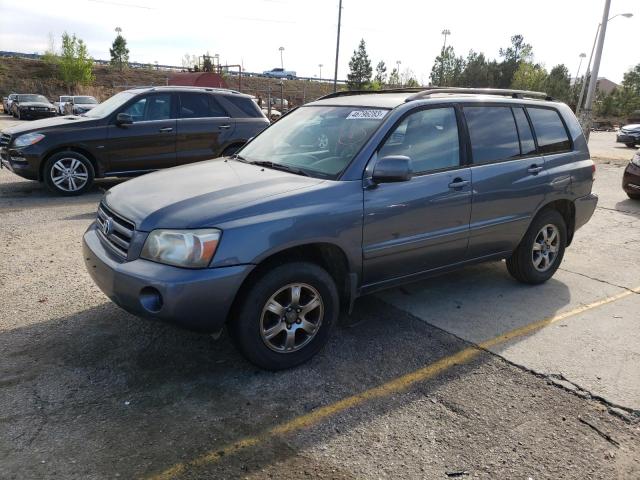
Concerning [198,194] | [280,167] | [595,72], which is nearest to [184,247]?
[198,194]

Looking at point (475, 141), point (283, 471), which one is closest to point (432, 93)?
point (475, 141)

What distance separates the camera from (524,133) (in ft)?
15.6

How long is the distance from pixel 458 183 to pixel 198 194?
205 cm

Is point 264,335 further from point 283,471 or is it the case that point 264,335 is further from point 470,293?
point 470,293

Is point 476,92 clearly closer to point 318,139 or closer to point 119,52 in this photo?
point 318,139

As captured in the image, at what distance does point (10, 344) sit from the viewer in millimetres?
3594

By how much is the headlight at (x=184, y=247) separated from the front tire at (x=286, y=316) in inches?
14.6

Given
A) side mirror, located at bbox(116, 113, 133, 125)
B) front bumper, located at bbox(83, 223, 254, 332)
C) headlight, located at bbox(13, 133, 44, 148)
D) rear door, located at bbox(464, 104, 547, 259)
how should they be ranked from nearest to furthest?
1. front bumper, located at bbox(83, 223, 254, 332)
2. rear door, located at bbox(464, 104, 547, 259)
3. headlight, located at bbox(13, 133, 44, 148)
4. side mirror, located at bbox(116, 113, 133, 125)

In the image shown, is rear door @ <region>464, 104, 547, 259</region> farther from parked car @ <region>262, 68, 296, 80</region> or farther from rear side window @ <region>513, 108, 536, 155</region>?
parked car @ <region>262, 68, 296, 80</region>

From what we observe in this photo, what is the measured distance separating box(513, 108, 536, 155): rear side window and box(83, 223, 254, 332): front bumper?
3037 millimetres

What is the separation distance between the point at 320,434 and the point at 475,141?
9.04 feet

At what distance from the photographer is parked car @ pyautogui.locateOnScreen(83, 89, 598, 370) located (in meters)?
3.00

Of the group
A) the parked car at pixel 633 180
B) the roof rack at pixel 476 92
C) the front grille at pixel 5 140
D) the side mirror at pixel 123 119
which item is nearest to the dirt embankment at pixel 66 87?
the parked car at pixel 633 180

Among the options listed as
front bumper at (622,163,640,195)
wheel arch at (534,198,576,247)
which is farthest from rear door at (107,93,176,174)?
front bumper at (622,163,640,195)
